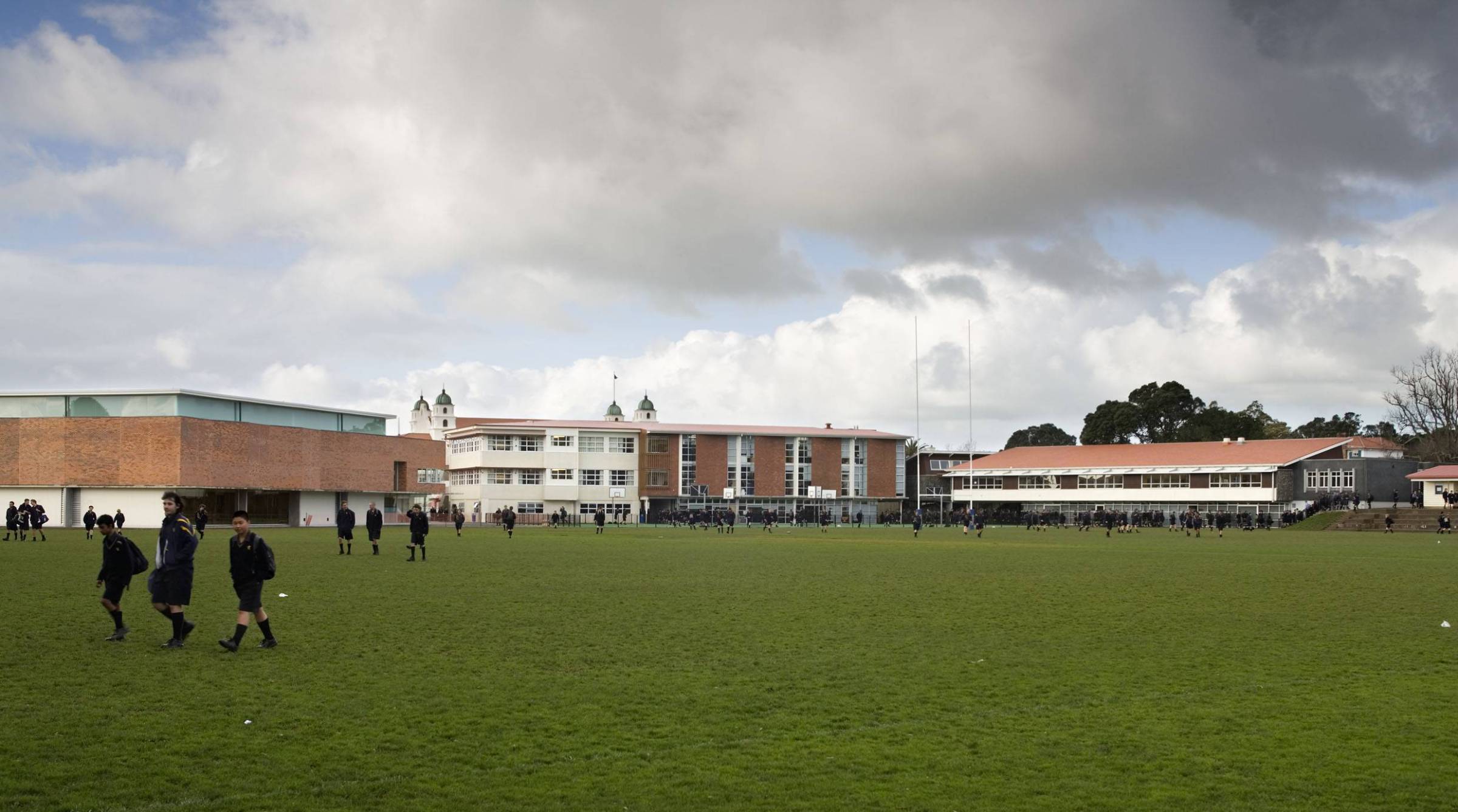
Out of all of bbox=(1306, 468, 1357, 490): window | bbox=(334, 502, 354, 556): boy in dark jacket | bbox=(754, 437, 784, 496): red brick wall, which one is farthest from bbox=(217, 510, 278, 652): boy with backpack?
bbox=(754, 437, 784, 496): red brick wall

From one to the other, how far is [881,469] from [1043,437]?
60638 millimetres

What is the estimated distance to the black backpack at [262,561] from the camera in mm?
14578

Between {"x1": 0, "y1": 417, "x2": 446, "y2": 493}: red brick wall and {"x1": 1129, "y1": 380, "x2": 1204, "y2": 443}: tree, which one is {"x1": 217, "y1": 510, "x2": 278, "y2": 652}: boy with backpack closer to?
{"x1": 0, "y1": 417, "x2": 446, "y2": 493}: red brick wall

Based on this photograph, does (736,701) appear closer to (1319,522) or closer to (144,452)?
(144,452)

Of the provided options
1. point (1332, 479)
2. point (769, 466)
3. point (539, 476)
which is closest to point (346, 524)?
point (539, 476)

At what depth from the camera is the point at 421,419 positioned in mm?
176500

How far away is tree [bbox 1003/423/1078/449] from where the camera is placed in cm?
17925

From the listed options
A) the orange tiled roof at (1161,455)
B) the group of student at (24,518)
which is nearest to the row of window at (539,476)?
the orange tiled roof at (1161,455)

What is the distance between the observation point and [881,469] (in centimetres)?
12725

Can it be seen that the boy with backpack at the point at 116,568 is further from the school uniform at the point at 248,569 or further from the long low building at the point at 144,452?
the long low building at the point at 144,452

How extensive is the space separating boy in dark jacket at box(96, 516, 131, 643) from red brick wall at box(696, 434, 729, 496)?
339 ft

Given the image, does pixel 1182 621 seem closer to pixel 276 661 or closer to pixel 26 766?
pixel 276 661

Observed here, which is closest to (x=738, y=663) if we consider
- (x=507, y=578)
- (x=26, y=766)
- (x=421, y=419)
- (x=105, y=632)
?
(x=26, y=766)

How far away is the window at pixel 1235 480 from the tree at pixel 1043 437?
67452 mm
